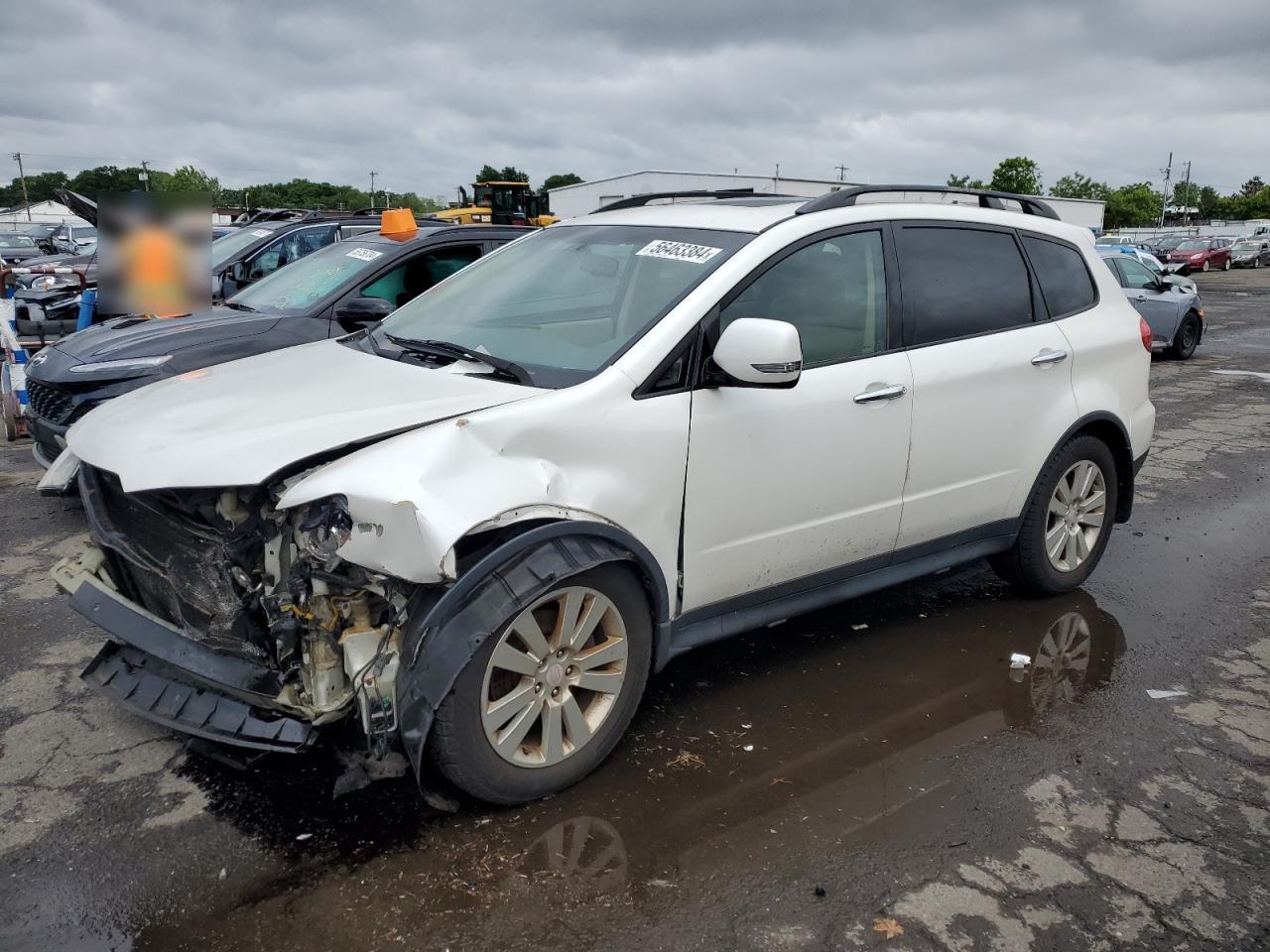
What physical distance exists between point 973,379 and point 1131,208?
99516mm

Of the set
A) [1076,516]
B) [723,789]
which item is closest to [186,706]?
[723,789]

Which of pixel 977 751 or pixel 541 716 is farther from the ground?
pixel 541 716

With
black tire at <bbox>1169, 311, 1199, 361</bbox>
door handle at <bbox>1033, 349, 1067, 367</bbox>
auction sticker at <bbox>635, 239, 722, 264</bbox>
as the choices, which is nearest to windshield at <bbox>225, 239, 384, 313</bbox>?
auction sticker at <bbox>635, 239, 722, 264</bbox>

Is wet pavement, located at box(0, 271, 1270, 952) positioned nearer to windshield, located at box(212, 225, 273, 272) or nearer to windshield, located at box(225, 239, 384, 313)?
windshield, located at box(225, 239, 384, 313)

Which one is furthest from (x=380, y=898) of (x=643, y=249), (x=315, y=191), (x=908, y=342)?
(x=315, y=191)

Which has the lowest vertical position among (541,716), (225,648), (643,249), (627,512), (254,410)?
(541,716)

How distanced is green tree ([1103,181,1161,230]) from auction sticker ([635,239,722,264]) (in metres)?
98.5

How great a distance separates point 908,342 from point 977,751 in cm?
158

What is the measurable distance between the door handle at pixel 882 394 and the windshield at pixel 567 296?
2.40 ft

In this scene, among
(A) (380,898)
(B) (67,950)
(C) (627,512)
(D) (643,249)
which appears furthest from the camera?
(D) (643,249)

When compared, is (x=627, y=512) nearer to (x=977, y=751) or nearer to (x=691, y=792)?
(x=691, y=792)

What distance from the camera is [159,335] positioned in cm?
581

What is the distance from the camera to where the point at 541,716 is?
306cm

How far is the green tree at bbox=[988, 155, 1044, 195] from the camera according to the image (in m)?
65.1
